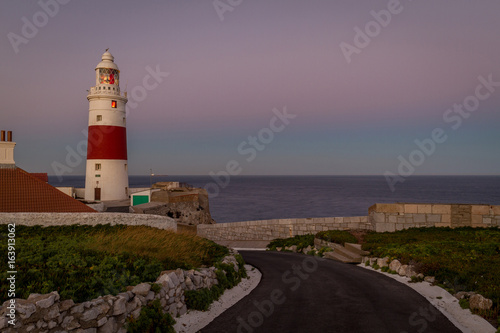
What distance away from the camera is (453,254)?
1301 centimetres

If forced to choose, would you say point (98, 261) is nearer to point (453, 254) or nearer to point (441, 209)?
point (453, 254)

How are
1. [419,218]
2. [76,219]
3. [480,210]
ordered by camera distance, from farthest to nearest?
[419,218] → [480,210] → [76,219]

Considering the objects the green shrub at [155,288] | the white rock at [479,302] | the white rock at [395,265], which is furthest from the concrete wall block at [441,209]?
the green shrub at [155,288]

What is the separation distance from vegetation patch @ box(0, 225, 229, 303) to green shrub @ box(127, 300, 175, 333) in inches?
33.1

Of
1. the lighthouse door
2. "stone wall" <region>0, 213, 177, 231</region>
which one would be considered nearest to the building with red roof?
"stone wall" <region>0, 213, 177, 231</region>

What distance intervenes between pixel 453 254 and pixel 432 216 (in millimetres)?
8268

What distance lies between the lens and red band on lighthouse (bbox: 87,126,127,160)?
123 ft

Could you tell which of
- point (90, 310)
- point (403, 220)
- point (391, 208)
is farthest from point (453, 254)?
point (90, 310)

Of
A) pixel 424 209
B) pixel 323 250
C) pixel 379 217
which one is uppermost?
pixel 424 209

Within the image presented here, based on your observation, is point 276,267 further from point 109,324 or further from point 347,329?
point 109,324

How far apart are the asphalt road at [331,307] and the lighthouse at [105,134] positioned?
29698 mm

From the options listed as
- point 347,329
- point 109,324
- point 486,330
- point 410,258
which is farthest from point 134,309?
point 410,258

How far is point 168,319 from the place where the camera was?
322 inches

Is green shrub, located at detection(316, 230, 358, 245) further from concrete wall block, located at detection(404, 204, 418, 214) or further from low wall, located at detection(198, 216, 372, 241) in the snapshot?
concrete wall block, located at detection(404, 204, 418, 214)
